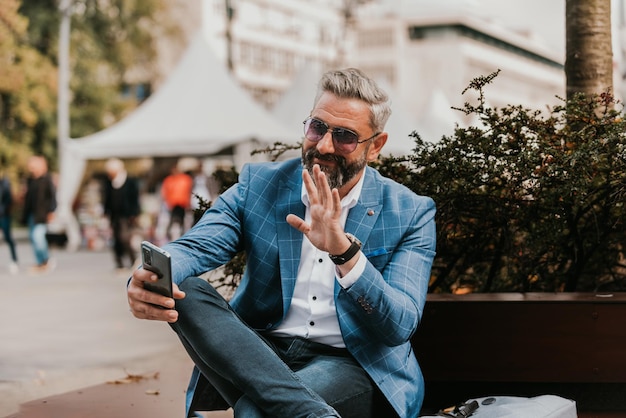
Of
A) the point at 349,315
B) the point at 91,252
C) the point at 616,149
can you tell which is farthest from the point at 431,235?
the point at 91,252

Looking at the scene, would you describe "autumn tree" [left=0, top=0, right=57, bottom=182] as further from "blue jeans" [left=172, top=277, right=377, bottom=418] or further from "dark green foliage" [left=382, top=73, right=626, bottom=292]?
"blue jeans" [left=172, top=277, right=377, bottom=418]

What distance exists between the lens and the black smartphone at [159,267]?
3.13 meters

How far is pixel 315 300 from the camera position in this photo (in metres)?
3.57

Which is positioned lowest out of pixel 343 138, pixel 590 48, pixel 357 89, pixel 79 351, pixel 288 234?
pixel 79 351

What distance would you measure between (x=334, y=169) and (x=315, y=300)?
1.46 ft

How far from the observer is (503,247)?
16.8 feet

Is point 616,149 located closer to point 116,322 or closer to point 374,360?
point 374,360

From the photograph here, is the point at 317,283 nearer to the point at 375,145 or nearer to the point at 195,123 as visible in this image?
the point at 375,145

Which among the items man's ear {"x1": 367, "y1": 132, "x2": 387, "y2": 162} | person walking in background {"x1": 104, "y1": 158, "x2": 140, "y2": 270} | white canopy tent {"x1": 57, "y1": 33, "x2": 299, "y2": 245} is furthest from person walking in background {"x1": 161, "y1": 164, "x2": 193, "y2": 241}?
man's ear {"x1": 367, "y1": 132, "x2": 387, "y2": 162}

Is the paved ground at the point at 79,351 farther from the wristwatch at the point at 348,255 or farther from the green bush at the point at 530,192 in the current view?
the wristwatch at the point at 348,255

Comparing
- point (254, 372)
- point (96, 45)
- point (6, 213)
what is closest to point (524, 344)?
point (254, 372)

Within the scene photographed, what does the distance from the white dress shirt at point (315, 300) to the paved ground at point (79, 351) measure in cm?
172

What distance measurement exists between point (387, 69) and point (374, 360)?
104 m

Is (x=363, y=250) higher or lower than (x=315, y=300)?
A: higher
